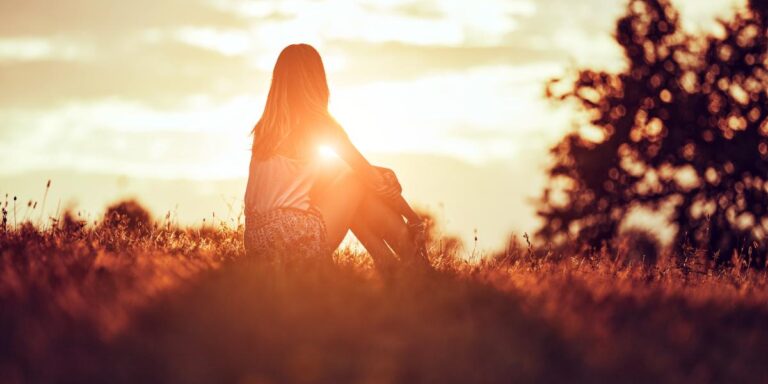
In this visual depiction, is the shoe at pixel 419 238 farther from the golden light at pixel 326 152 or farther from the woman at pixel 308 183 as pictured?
the golden light at pixel 326 152

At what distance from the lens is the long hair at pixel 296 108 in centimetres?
678

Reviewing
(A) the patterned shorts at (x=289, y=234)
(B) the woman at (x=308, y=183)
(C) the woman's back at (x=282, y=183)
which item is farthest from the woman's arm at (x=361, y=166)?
(A) the patterned shorts at (x=289, y=234)

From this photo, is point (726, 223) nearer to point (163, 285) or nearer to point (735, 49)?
point (735, 49)

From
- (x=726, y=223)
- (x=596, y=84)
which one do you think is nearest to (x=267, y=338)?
(x=726, y=223)

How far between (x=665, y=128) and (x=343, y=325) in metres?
21.6

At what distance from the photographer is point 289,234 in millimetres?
6617

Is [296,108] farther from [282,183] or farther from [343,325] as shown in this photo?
[343,325]

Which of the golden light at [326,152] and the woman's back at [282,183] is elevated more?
the golden light at [326,152]

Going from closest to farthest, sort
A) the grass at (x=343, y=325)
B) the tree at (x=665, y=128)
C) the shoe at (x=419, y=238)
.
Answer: the grass at (x=343, y=325) → the shoe at (x=419, y=238) → the tree at (x=665, y=128)

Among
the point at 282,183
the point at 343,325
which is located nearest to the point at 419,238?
the point at 282,183

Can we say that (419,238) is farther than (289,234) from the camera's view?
Yes

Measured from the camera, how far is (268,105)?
6.94 metres

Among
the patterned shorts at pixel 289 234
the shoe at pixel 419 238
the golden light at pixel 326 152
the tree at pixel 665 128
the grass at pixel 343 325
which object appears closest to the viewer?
the grass at pixel 343 325

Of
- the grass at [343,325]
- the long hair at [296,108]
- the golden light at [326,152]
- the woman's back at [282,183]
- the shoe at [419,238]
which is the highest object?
the long hair at [296,108]
